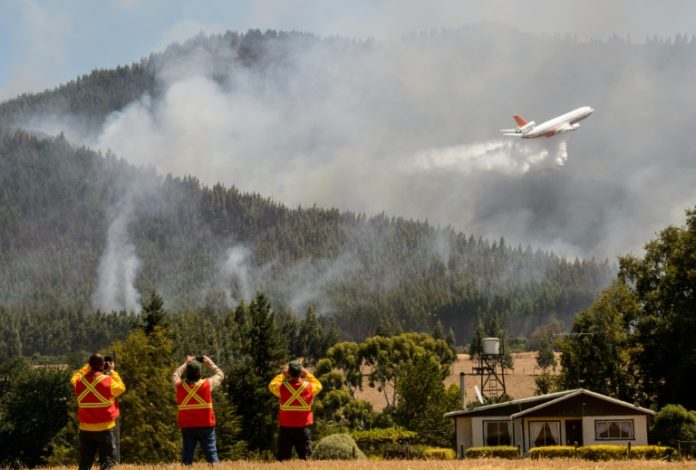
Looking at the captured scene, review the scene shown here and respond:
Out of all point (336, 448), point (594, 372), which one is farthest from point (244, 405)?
point (336, 448)

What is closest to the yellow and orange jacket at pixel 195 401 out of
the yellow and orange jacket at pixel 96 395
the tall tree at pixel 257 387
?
the yellow and orange jacket at pixel 96 395

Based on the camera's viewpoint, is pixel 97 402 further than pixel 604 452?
No

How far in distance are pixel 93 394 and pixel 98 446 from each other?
1.18 m

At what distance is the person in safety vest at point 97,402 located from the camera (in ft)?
68.5

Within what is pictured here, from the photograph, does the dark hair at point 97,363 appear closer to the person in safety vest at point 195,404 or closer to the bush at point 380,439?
the person in safety vest at point 195,404

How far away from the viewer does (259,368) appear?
306 feet

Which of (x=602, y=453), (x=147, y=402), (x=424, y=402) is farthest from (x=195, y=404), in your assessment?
(x=424, y=402)

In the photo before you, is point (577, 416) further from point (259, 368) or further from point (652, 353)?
point (259, 368)

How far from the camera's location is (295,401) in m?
23.5

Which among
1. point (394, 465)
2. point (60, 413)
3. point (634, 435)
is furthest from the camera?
point (60, 413)

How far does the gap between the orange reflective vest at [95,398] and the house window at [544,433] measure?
4931 centimetres

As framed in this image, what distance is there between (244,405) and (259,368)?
18.3ft

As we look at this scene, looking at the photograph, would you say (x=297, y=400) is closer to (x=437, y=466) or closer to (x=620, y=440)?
(x=437, y=466)

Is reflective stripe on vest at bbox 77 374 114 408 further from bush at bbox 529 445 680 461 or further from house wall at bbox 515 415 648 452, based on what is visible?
house wall at bbox 515 415 648 452
